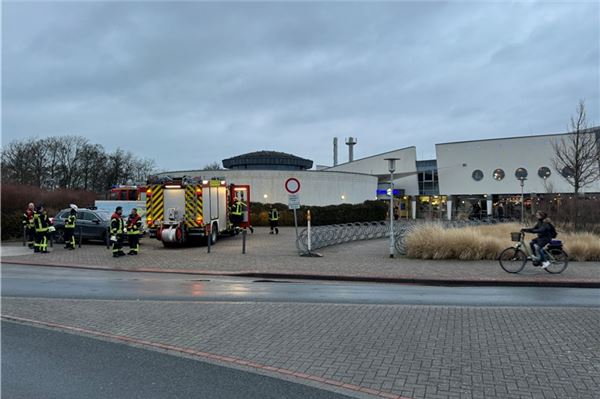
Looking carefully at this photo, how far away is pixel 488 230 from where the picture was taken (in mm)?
20922

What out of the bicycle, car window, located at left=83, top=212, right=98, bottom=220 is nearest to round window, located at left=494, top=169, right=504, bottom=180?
the bicycle

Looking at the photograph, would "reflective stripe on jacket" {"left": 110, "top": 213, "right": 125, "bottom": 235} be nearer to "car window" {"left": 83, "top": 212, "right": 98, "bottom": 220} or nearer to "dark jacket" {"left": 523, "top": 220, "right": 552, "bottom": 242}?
"car window" {"left": 83, "top": 212, "right": 98, "bottom": 220}

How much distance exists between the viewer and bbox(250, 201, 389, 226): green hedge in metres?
36.1

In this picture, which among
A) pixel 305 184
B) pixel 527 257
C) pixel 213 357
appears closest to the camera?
pixel 213 357

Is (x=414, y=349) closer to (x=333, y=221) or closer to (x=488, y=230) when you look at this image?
(x=488, y=230)

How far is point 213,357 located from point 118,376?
103cm

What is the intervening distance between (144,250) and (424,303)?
44.7 feet

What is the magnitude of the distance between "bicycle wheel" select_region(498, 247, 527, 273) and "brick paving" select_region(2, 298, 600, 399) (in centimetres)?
501

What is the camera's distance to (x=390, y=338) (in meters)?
6.25

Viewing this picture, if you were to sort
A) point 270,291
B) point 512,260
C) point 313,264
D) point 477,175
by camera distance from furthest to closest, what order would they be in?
point 477,175
point 313,264
point 512,260
point 270,291

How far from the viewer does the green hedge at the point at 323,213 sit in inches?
1421

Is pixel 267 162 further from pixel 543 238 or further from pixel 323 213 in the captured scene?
pixel 543 238

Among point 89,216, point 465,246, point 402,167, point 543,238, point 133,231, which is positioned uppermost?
point 402,167

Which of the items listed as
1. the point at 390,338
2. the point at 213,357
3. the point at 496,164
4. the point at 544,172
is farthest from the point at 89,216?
the point at 544,172
